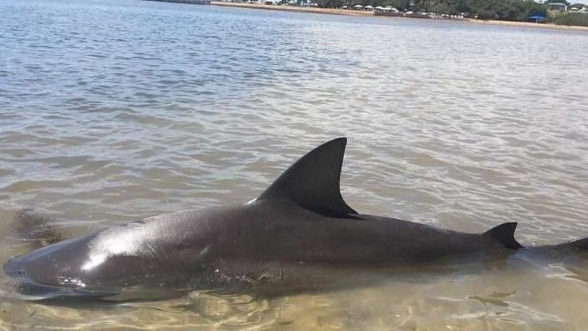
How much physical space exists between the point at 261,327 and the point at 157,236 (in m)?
1.01

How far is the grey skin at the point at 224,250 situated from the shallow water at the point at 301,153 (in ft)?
0.46

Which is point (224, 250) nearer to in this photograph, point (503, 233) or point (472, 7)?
point (503, 233)

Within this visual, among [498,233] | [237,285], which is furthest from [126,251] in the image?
[498,233]

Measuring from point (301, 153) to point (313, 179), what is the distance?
182 inches

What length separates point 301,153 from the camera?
30.1 ft

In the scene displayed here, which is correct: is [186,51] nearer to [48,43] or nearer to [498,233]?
[48,43]

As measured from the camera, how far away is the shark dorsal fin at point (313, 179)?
4.52 m

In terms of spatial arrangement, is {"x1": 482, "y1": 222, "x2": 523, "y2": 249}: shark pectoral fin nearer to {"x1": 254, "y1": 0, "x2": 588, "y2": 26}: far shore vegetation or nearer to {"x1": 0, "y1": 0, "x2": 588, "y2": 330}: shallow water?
{"x1": 0, "y1": 0, "x2": 588, "y2": 330}: shallow water

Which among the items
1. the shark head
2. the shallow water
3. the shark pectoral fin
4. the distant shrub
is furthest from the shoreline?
the shark head

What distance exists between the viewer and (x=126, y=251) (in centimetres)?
453

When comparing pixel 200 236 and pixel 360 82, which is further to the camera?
pixel 360 82

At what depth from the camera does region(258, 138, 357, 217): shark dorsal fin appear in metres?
4.52

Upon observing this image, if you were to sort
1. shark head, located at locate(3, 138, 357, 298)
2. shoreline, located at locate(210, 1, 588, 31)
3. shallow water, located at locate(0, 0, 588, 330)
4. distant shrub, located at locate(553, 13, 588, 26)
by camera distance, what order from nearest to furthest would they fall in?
1. shark head, located at locate(3, 138, 357, 298)
2. shallow water, located at locate(0, 0, 588, 330)
3. shoreline, located at locate(210, 1, 588, 31)
4. distant shrub, located at locate(553, 13, 588, 26)

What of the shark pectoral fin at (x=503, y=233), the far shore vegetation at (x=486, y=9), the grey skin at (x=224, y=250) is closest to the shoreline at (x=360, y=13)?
the far shore vegetation at (x=486, y=9)
